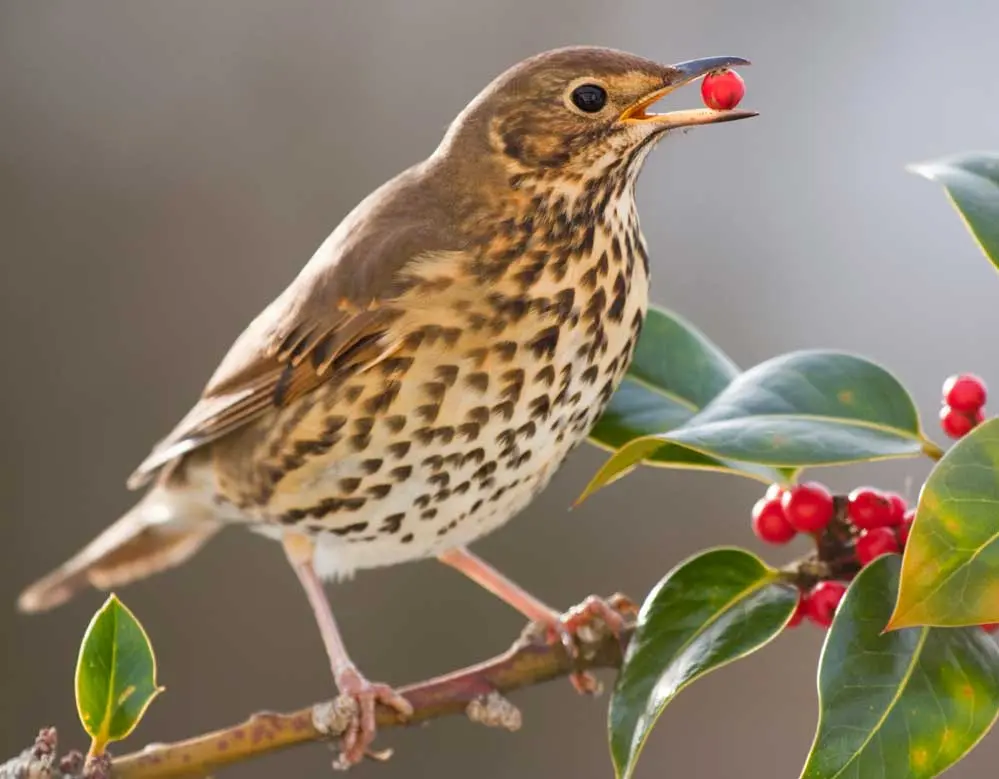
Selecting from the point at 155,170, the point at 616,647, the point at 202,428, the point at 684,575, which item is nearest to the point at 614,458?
the point at 684,575

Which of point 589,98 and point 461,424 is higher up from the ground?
point 589,98

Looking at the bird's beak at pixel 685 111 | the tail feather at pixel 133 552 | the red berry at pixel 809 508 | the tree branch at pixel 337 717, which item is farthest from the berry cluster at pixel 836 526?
the tail feather at pixel 133 552

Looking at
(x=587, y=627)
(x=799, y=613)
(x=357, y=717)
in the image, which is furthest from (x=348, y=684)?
(x=799, y=613)

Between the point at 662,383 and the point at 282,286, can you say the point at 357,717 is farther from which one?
the point at 282,286

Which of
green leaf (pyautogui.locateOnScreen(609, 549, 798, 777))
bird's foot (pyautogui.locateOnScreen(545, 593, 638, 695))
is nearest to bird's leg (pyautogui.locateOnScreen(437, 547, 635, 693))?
bird's foot (pyautogui.locateOnScreen(545, 593, 638, 695))

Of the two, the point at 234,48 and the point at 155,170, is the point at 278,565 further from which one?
the point at 234,48

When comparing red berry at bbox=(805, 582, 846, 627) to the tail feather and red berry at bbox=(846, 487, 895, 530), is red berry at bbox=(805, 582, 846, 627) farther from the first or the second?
the tail feather
